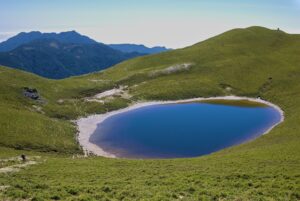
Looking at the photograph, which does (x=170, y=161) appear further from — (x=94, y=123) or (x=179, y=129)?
(x=94, y=123)

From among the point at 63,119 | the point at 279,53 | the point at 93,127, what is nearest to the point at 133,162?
the point at 93,127

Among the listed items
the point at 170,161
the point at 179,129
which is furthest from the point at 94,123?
the point at 170,161

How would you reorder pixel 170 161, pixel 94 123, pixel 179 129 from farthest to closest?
pixel 94 123 → pixel 179 129 → pixel 170 161

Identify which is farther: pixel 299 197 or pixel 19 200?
pixel 299 197

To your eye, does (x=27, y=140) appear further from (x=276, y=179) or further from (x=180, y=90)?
(x=180, y=90)

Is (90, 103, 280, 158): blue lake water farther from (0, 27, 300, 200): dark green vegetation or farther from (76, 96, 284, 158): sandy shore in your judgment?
(0, 27, 300, 200): dark green vegetation

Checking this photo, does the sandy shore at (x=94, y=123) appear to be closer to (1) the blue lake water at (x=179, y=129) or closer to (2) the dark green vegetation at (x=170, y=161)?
(1) the blue lake water at (x=179, y=129)

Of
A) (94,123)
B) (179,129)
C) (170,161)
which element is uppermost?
(179,129)
